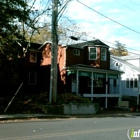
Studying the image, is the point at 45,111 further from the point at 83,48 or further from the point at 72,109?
the point at 83,48

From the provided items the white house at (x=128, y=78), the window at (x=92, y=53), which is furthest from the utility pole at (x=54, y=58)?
the white house at (x=128, y=78)

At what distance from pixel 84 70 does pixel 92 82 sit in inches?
63.6

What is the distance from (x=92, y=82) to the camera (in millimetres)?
31500

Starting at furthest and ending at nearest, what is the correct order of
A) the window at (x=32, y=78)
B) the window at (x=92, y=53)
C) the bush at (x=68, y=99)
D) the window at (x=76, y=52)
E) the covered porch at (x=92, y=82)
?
the window at (x=92, y=53) → the window at (x=32, y=78) → the window at (x=76, y=52) → the covered porch at (x=92, y=82) → the bush at (x=68, y=99)

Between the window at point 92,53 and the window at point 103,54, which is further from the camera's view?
the window at point 103,54

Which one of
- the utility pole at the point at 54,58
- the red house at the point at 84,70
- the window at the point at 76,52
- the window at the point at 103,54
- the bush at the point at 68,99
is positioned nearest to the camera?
the utility pole at the point at 54,58

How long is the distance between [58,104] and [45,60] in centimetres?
1193

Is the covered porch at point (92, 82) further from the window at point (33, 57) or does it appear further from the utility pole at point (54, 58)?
the utility pole at point (54, 58)

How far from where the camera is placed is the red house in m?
32.8

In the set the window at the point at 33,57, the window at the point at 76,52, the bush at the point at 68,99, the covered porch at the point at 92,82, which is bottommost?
the bush at the point at 68,99

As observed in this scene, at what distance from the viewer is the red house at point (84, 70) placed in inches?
1293

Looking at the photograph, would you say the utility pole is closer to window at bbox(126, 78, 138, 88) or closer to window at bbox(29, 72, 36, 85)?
window at bbox(29, 72, 36, 85)

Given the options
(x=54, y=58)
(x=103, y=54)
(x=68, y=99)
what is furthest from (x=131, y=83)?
(x=54, y=58)

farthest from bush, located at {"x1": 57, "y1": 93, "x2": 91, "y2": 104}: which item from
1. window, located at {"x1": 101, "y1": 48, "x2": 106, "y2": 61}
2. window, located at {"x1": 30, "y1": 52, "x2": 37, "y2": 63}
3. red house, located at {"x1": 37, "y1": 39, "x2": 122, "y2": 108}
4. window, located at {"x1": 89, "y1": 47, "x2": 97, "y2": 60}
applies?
window, located at {"x1": 101, "y1": 48, "x2": 106, "y2": 61}
